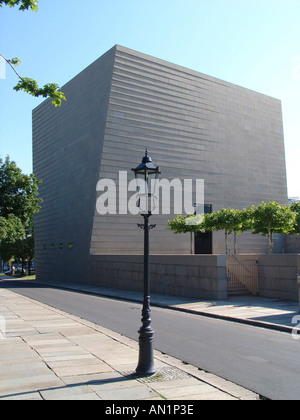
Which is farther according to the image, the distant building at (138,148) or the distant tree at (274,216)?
the distant building at (138,148)

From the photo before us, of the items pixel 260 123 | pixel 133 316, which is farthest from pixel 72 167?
pixel 133 316

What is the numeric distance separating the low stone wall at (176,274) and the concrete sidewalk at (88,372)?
29.6 feet

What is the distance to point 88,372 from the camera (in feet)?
22.3

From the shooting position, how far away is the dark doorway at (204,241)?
127 ft

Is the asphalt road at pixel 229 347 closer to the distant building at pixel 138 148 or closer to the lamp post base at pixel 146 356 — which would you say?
the lamp post base at pixel 146 356

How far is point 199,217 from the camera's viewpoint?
3064cm

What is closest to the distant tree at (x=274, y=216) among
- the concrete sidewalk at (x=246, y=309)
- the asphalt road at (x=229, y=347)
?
the concrete sidewalk at (x=246, y=309)

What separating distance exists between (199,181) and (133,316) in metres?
25.8

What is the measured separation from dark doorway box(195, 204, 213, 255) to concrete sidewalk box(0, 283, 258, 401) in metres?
28.1

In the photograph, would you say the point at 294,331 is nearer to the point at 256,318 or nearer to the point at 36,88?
the point at 256,318

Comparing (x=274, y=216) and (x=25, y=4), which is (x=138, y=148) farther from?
(x=25, y=4)

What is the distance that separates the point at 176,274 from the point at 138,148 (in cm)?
1676

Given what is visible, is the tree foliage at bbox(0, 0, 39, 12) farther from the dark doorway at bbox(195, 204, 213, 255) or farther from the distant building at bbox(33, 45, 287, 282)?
the dark doorway at bbox(195, 204, 213, 255)

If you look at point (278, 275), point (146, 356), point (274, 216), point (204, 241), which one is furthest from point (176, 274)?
point (204, 241)
